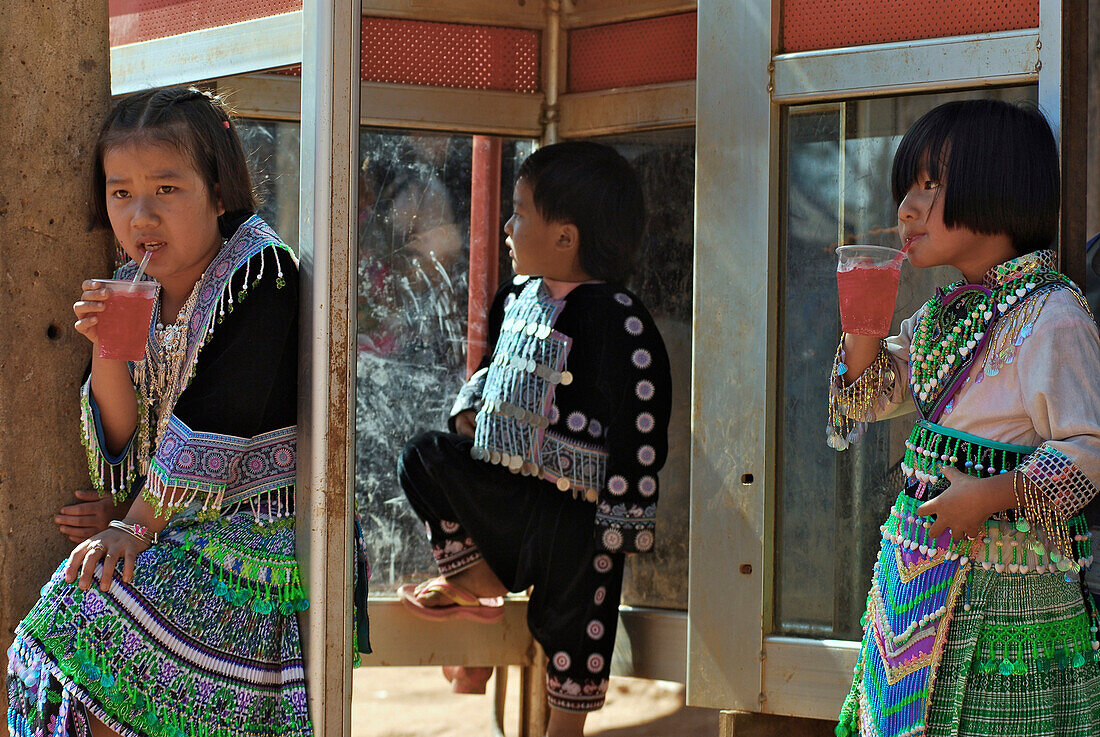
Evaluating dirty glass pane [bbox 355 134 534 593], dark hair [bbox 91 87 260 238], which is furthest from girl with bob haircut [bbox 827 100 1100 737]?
dirty glass pane [bbox 355 134 534 593]

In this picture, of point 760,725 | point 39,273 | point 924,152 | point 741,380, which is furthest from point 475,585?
point 924,152

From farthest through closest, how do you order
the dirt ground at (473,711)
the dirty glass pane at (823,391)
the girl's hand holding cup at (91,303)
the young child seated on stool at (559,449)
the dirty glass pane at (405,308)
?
1. the dirt ground at (473,711)
2. the dirty glass pane at (405,308)
3. the young child seated on stool at (559,449)
4. the dirty glass pane at (823,391)
5. the girl's hand holding cup at (91,303)

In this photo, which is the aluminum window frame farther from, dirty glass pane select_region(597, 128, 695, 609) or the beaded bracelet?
the beaded bracelet

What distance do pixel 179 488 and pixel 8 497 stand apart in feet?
1.59

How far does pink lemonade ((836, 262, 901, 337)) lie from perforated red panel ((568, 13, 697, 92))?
1.70 meters

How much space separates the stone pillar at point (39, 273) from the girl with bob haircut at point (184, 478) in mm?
130

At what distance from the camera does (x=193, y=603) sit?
2.11 meters

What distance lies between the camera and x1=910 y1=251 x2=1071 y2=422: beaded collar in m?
2.10

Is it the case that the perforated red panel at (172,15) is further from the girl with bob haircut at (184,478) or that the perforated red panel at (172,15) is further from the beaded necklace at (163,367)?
the beaded necklace at (163,367)

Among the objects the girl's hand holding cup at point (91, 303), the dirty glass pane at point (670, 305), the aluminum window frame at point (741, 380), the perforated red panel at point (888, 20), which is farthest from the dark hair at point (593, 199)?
the girl's hand holding cup at point (91, 303)

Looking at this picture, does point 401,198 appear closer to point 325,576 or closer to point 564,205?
point 564,205

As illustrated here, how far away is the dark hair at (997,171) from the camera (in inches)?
84.4

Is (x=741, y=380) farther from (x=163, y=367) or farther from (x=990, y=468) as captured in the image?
(x=163, y=367)

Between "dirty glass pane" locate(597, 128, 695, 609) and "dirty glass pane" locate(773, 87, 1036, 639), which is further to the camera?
"dirty glass pane" locate(597, 128, 695, 609)
